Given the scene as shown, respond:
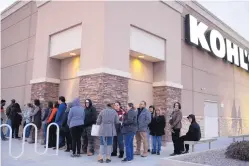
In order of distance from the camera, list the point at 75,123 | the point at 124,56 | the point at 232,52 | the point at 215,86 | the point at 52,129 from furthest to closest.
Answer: the point at 232,52, the point at 215,86, the point at 124,56, the point at 52,129, the point at 75,123

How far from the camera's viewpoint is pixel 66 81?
12125 millimetres

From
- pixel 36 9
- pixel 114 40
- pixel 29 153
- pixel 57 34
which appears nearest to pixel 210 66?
pixel 114 40

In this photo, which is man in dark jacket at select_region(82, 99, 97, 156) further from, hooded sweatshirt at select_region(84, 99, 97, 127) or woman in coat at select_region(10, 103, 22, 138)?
woman in coat at select_region(10, 103, 22, 138)

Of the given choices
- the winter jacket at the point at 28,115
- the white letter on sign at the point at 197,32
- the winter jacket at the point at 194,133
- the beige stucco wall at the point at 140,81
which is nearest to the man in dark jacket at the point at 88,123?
the beige stucco wall at the point at 140,81

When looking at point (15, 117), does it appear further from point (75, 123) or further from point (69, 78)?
point (75, 123)

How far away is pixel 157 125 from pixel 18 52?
10.3 metres

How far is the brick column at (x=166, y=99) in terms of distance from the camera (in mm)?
12430

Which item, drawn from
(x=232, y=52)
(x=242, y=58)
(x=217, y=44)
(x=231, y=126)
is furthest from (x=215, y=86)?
(x=242, y=58)

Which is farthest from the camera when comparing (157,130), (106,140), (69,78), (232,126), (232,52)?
(232,52)

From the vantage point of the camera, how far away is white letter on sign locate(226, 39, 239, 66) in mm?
→ 18531

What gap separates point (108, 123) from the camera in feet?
25.2

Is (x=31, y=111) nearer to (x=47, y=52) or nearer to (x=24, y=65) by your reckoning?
(x=47, y=52)

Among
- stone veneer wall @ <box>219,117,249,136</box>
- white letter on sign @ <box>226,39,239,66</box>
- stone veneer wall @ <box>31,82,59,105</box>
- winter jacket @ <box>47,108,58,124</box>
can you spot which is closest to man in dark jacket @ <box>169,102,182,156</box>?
winter jacket @ <box>47,108,58,124</box>

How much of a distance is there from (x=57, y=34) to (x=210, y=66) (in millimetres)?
10331
